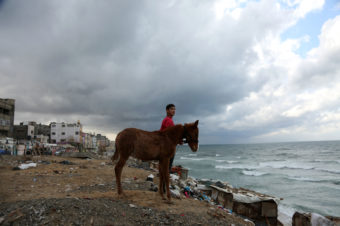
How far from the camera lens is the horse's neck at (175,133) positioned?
5.68 m

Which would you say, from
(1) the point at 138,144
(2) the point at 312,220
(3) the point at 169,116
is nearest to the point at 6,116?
(3) the point at 169,116

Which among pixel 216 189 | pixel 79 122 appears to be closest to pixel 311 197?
pixel 216 189

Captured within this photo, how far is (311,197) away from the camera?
1753cm

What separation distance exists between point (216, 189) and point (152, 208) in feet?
19.8

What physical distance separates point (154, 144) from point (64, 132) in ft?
213

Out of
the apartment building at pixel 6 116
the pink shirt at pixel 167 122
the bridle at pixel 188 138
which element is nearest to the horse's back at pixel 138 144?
the bridle at pixel 188 138

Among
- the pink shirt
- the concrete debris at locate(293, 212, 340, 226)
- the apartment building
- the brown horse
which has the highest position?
the apartment building

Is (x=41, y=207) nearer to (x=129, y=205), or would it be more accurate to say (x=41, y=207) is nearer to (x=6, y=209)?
(x=6, y=209)

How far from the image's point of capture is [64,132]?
61000 millimetres

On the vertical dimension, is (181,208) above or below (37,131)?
below

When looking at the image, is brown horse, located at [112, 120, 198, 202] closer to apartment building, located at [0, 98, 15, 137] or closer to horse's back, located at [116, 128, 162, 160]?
horse's back, located at [116, 128, 162, 160]

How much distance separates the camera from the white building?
60.4 m

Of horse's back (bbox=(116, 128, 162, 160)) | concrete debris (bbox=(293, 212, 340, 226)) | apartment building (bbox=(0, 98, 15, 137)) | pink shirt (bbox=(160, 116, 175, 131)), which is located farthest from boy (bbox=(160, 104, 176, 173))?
apartment building (bbox=(0, 98, 15, 137))

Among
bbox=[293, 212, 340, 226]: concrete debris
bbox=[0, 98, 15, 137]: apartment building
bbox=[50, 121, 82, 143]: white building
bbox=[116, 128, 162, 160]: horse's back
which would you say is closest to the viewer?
bbox=[116, 128, 162, 160]: horse's back
